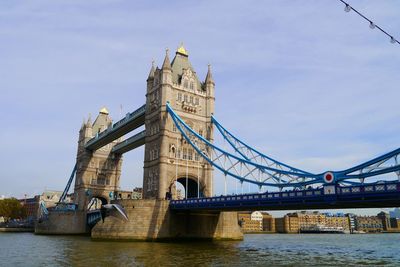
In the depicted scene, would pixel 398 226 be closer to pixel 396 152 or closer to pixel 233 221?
pixel 233 221

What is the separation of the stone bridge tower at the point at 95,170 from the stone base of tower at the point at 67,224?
7151 mm

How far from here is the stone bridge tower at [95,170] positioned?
8150cm

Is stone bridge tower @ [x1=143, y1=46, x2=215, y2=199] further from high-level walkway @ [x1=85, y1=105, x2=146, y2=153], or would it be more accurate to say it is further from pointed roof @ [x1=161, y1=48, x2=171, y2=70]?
high-level walkway @ [x1=85, y1=105, x2=146, y2=153]

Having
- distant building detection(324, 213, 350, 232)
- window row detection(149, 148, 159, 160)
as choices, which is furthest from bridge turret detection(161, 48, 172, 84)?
distant building detection(324, 213, 350, 232)

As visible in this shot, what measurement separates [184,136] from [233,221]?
45.0 feet

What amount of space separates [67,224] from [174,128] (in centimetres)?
3229

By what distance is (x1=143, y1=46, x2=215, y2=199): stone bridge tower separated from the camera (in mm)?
53531

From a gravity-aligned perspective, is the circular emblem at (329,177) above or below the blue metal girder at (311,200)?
above

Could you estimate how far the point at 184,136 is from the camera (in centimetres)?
5341

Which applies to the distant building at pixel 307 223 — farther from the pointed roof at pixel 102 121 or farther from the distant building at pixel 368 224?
the pointed roof at pixel 102 121

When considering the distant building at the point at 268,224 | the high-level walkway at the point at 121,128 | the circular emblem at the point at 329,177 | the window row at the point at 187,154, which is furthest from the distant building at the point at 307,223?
the circular emblem at the point at 329,177

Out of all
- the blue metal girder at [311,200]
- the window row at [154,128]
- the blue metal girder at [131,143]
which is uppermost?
the blue metal girder at [131,143]

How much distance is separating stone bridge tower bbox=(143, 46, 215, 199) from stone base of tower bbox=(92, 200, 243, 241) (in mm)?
4142

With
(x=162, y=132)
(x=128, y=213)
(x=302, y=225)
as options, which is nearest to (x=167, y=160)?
(x=162, y=132)
